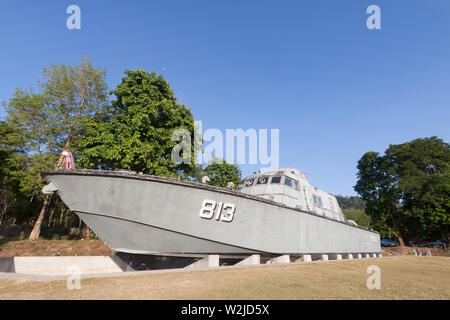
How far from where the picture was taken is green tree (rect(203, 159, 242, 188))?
1242 inches

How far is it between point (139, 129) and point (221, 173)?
18.8 meters

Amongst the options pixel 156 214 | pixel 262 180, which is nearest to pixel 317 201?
pixel 262 180

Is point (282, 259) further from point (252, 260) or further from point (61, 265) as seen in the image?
point (61, 265)

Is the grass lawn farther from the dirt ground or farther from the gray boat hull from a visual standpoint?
the dirt ground

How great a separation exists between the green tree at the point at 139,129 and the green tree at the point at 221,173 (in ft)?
46.5

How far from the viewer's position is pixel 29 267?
9523 mm

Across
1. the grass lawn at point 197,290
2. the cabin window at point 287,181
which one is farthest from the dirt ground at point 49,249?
the cabin window at point 287,181

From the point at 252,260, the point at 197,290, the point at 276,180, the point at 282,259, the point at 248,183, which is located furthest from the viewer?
the point at 248,183

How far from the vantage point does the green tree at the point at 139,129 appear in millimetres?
14094

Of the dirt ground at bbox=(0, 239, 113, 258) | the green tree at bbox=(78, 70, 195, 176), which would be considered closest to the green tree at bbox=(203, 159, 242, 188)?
the green tree at bbox=(78, 70, 195, 176)

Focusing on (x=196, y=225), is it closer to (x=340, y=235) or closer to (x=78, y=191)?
(x=78, y=191)

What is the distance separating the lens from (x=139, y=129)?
14492 millimetres

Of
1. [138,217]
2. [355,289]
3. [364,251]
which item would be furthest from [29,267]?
[364,251]

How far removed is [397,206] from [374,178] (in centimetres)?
462
